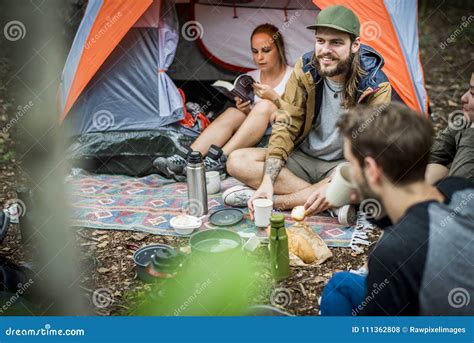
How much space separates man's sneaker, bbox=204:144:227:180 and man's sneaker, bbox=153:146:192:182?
0.11 meters

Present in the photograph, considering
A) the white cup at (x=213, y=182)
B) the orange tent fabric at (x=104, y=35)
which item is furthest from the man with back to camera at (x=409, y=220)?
the orange tent fabric at (x=104, y=35)

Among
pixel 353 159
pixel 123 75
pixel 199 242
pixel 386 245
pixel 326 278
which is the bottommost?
pixel 326 278

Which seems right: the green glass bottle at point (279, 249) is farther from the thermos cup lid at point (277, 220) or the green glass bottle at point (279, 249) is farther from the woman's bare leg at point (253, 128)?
the woman's bare leg at point (253, 128)

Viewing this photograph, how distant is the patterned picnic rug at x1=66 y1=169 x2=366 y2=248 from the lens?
2059 millimetres

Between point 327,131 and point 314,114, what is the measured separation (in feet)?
0.30

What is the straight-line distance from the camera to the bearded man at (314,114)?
1995mm

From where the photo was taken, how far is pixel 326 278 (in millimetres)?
1761

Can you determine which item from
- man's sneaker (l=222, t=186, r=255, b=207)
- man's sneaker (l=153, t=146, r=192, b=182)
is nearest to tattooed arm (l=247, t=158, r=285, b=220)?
man's sneaker (l=222, t=186, r=255, b=207)

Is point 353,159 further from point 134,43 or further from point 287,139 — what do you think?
point 134,43

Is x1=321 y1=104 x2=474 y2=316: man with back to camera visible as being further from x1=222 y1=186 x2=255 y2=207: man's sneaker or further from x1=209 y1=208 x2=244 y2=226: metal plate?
x1=222 y1=186 x2=255 y2=207: man's sneaker

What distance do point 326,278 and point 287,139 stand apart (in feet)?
2.03

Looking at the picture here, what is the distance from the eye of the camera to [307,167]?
2252 millimetres

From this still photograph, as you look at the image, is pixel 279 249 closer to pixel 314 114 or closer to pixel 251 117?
pixel 314 114

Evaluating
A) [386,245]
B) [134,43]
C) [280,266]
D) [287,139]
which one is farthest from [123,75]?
[386,245]
